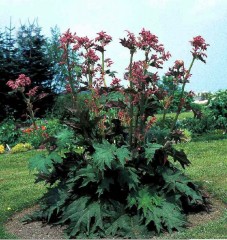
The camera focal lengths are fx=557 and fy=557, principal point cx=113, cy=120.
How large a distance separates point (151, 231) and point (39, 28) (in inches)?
909

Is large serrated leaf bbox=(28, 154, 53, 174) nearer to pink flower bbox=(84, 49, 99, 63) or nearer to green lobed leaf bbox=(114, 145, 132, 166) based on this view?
green lobed leaf bbox=(114, 145, 132, 166)

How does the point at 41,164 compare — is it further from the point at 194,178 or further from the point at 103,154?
the point at 194,178

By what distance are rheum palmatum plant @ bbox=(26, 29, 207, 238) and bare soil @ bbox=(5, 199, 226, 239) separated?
142mm

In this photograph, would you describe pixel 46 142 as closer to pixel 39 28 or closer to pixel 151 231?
pixel 151 231

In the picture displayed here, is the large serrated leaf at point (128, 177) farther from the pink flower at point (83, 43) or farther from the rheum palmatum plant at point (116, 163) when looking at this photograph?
the pink flower at point (83, 43)

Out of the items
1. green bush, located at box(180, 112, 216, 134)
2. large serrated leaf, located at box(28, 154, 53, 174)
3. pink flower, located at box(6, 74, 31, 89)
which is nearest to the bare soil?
large serrated leaf, located at box(28, 154, 53, 174)

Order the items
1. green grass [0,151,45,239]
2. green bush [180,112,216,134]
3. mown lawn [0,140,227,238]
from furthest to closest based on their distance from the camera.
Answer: green bush [180,112,216,134], green grass [0,151,45,239], mown lawn [0,140,227,238]

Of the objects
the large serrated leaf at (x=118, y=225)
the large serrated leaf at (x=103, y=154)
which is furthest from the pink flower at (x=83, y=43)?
the large serrated leaf at (x=118, y=225)

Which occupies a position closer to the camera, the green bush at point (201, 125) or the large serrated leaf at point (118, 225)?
the large serrated leaf at point (118, 225)

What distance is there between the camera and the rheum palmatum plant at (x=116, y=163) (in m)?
6.20

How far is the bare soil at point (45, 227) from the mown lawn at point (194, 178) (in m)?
0.12

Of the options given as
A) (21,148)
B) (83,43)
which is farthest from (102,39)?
(21,148)

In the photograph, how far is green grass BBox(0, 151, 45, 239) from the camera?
764 centimetres

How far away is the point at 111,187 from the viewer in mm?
6484
